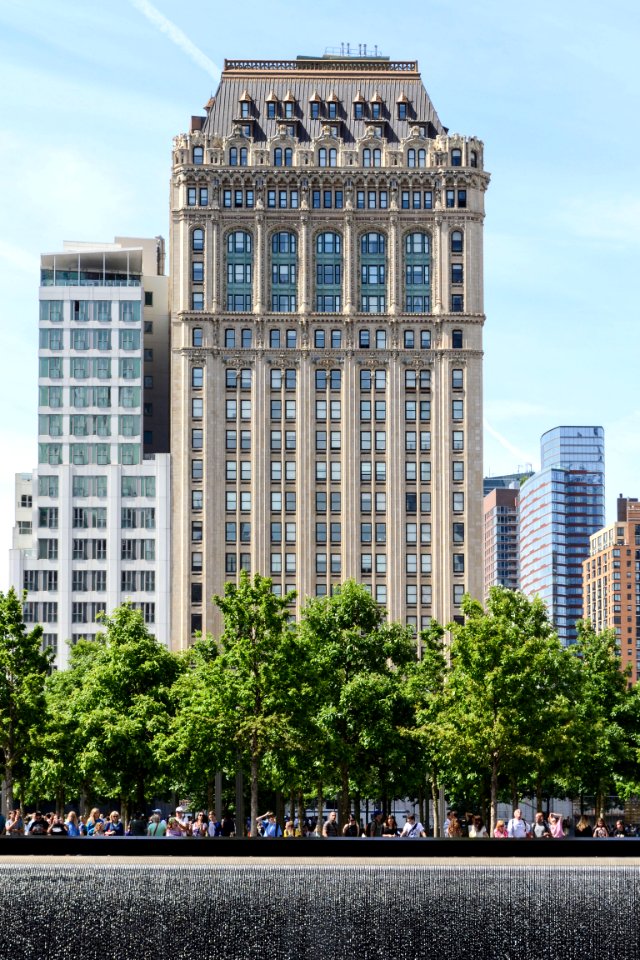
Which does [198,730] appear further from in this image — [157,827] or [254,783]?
[157,827]

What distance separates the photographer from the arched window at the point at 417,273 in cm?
15388

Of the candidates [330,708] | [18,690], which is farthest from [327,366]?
[18,690]

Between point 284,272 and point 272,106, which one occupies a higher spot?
point 272,106

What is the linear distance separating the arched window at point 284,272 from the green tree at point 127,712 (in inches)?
2918

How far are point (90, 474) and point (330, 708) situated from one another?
266ft

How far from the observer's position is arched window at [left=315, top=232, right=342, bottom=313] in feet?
504

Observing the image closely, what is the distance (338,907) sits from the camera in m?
34.6

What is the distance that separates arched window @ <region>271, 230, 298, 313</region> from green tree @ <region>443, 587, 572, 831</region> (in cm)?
8546

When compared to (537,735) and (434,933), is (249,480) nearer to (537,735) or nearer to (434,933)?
(537,735)

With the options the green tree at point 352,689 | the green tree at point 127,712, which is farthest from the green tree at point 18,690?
the green tree at point 352,689

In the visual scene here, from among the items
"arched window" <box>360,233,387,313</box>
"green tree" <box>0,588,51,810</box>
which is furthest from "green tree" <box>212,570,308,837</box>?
"arched window" <box>360,233,387,313</box>

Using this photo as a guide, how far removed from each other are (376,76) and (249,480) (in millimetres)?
48371

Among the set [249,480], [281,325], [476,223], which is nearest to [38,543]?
[249,480]

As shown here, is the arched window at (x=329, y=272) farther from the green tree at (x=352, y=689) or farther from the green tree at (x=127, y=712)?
the green tree at (x=127, y=712)
